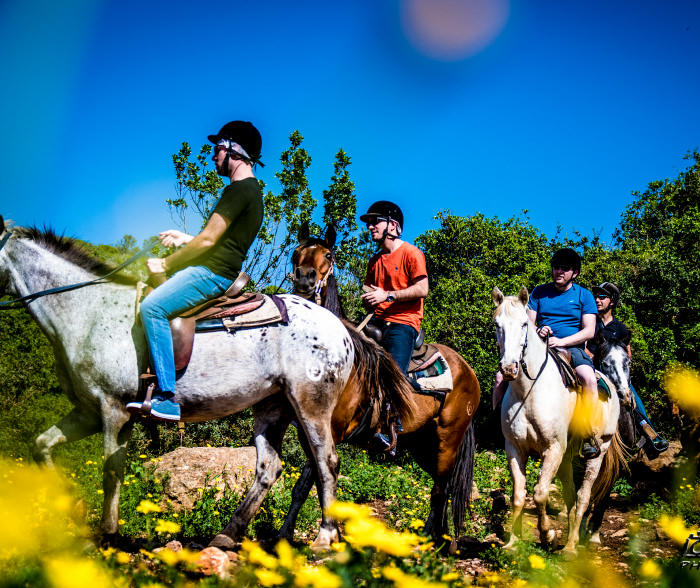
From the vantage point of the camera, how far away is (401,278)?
5.48 meters

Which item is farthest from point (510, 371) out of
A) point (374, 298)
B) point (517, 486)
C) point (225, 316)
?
point (225, 316)

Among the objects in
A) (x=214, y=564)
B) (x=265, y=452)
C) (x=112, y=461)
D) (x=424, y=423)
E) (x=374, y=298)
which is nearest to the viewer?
(x=214, y=564)

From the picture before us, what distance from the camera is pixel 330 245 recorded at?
5.82 m

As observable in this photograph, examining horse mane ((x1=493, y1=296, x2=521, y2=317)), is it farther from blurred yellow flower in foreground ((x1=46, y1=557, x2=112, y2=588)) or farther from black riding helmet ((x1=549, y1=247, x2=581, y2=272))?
blurred yellow flower in foreground ((x1=46, y1=557, x2=112, y2=588))

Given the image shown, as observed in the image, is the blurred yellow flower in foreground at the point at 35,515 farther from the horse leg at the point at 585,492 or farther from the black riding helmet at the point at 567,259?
the black riding helmet at the point at 567,259

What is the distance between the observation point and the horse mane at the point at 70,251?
12.9ft

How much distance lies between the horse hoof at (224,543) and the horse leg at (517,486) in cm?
283

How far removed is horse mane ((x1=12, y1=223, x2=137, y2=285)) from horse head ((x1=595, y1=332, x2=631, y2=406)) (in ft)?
21.1

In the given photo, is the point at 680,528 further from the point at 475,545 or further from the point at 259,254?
the point at 259,254

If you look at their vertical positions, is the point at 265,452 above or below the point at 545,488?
above

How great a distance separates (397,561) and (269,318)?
7.32ft

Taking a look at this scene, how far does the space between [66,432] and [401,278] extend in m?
3.26

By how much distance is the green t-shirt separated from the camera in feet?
12.6

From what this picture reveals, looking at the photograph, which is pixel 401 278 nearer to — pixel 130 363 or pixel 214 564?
pixel 130 363
